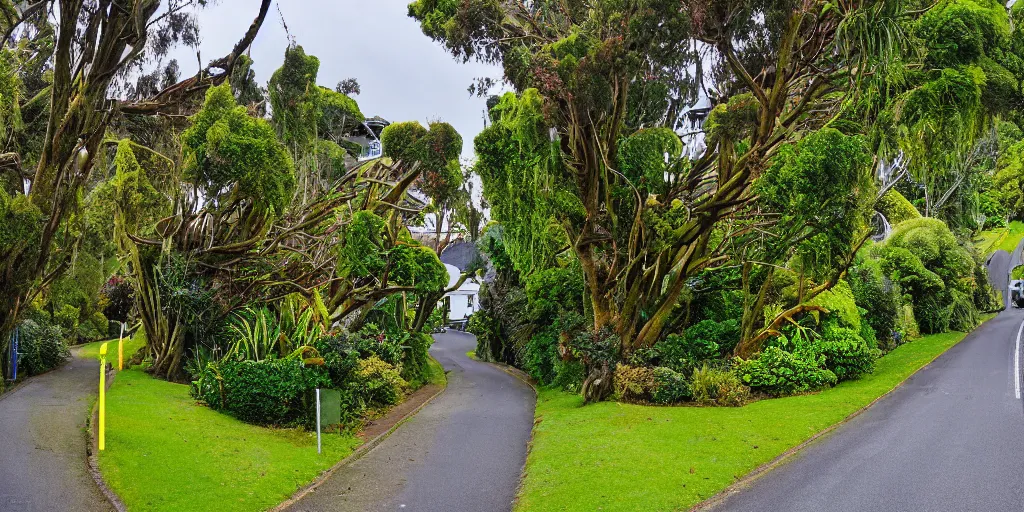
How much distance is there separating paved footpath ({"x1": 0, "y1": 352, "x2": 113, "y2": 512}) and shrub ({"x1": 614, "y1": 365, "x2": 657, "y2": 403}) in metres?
10.8

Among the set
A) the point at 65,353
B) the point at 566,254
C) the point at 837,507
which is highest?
the point at 566,254

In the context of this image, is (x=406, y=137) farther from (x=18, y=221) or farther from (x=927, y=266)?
(x=927, y=266)

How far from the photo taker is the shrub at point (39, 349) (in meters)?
17.0

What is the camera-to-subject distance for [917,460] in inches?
427

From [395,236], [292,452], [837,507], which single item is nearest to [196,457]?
[292,452]

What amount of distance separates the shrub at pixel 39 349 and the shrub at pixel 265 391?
5151 millimetres

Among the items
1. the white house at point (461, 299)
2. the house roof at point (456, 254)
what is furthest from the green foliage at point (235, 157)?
the house roof at point (456, 254)

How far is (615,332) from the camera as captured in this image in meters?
18.2

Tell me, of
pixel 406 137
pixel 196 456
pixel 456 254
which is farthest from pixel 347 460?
pixel 456 254

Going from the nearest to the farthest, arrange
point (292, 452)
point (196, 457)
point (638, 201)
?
point (196, 457) → point (292, 452) → point (638, 201)

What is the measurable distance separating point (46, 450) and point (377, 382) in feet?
24.8

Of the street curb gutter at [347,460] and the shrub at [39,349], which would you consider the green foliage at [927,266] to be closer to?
the street curb gutter at [347,460]

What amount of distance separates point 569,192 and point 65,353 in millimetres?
13467

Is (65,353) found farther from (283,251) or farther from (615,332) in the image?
(615,332)
